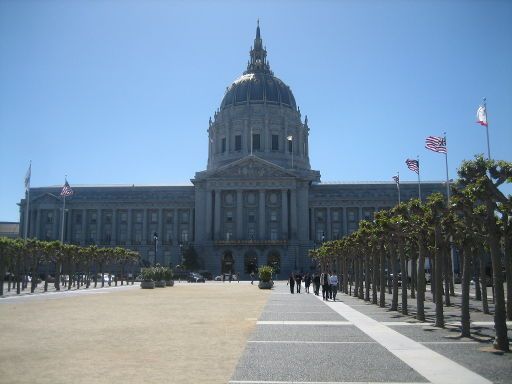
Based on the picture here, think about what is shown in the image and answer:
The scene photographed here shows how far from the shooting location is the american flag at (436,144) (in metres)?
44.9

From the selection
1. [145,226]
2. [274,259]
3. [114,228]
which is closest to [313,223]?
[274,259]

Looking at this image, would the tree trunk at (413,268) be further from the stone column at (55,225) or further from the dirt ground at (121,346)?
the stone column at (55,225)

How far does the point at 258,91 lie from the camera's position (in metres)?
140

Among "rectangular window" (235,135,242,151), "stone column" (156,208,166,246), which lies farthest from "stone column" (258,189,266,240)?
"stone column" (156,208,166,246)

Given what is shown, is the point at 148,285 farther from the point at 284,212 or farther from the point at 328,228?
the point at 328,228

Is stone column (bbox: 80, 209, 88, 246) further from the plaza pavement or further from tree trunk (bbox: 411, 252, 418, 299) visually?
the plaza pavement

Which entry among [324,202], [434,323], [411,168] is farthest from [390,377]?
[324,202]

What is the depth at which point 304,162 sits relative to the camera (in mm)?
139875

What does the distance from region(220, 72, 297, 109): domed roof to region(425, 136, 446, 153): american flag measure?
9445 cm

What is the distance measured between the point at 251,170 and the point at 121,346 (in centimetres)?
10309

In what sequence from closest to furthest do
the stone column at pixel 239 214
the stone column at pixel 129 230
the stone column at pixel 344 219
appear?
1. the stone column at pixel 239 214
2. the stone column at pixel 344 219
3. the stone column at pixel 129 230

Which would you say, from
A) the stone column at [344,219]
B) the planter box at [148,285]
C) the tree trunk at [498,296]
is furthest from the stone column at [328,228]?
the tree trunk at [498,296]

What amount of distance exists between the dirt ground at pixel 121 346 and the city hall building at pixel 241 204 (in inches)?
3387

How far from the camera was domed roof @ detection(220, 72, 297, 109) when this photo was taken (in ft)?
456
